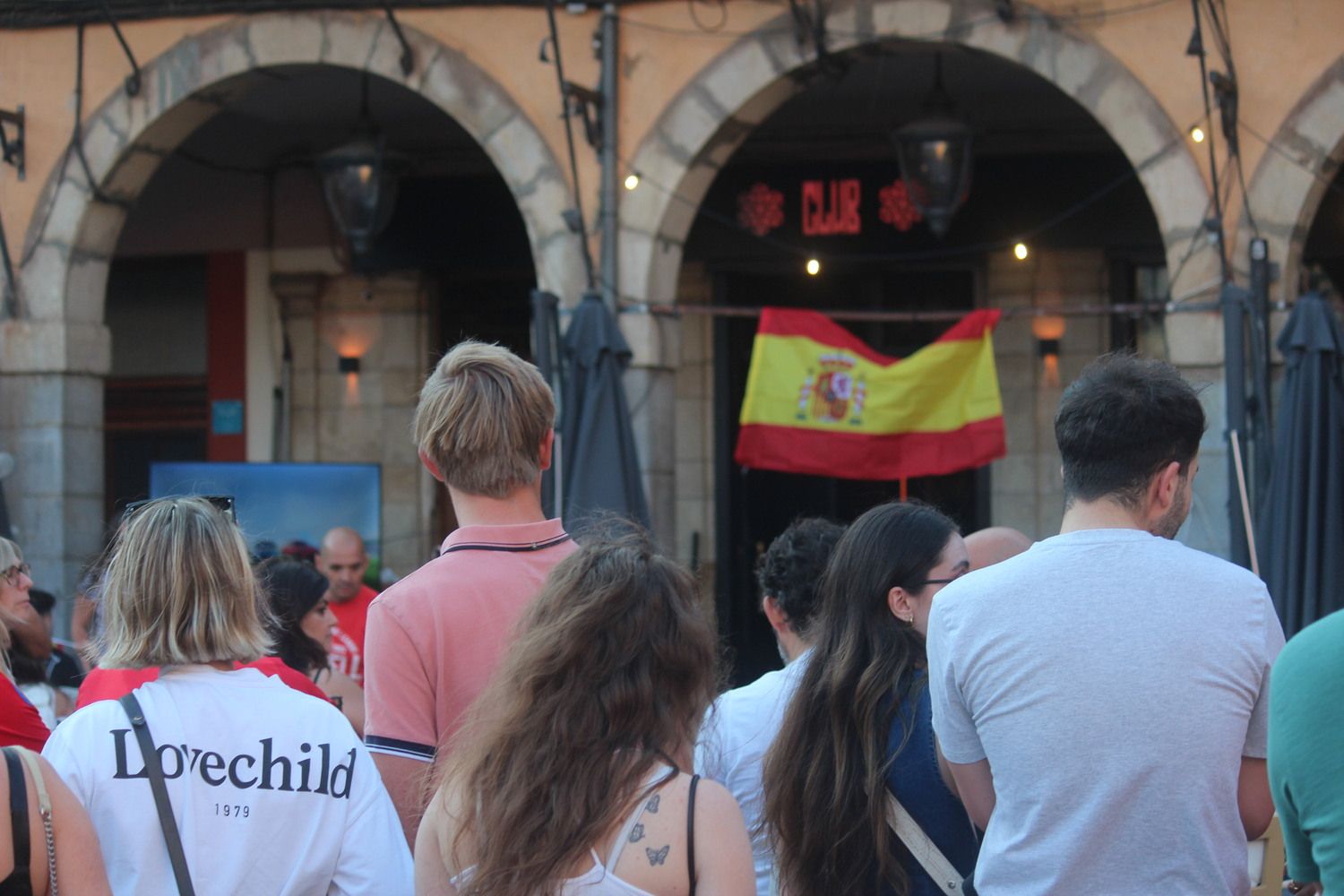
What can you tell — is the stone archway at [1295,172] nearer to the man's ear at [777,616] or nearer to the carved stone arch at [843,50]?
the carved stone arch at [843,50]

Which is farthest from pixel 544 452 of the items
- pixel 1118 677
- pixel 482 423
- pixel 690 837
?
pixel 1118 677

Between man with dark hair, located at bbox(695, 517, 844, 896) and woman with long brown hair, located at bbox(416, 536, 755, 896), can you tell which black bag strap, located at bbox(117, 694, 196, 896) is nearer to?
woman with long brown hair, located at bbox(416, 536, 755, 896)

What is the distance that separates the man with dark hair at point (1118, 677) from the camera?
2.22 m

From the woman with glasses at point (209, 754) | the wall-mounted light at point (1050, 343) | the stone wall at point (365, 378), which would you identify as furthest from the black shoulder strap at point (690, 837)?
the stone wall at point (365, 378)

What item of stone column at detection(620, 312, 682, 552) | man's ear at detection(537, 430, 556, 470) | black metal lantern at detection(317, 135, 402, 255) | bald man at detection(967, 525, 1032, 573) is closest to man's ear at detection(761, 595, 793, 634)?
bald man at detection(967, 525, 1032, 573)

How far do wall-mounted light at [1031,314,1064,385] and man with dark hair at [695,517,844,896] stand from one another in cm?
638

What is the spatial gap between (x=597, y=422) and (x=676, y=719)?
4817 mm

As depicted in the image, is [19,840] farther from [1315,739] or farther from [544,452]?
[1315,739]

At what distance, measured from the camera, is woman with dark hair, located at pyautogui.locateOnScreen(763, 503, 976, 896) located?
257 centimetres

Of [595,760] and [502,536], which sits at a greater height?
[502,536]

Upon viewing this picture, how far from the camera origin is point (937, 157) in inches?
298

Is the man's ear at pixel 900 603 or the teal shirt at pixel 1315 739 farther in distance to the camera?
the man's ear at pixel 900 603

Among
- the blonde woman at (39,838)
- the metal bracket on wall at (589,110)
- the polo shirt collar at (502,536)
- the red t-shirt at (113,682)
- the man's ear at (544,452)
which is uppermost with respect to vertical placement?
the metal bracket on wall at (589,110)

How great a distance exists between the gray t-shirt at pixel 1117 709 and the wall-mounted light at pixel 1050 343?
7.38 m
